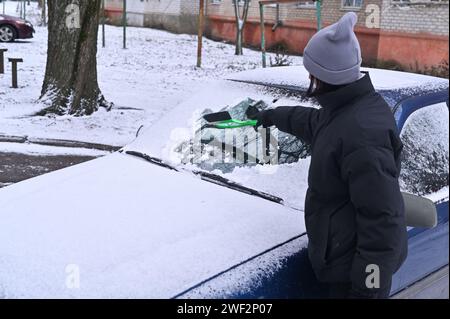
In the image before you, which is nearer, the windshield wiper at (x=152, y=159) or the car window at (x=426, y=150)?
the car window at (x=426, y=150)

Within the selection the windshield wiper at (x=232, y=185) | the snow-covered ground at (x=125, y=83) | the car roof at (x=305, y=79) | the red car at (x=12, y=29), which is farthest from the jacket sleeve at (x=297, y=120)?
the red car at (x=12, y=29)

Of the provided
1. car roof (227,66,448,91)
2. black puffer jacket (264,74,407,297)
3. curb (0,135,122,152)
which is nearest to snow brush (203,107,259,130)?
car roof (227,66,448,91)

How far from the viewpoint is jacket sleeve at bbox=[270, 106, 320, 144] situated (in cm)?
228

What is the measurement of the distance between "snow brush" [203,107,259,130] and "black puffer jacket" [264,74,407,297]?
85 cm

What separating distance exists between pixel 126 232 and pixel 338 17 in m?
14.7

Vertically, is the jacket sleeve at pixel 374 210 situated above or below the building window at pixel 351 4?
below

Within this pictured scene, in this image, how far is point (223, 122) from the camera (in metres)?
2.84

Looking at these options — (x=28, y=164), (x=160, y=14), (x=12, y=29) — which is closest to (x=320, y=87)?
(x=28, y=164)

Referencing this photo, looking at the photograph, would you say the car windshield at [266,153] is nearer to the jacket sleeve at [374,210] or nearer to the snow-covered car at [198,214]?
the snow-covered car at [198,214]

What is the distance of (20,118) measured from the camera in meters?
6.82

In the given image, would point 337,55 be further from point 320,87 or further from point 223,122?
point 223,122

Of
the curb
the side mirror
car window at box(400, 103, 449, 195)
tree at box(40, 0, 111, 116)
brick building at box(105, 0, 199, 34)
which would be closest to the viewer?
the side mirror

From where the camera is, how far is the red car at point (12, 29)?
617 inches

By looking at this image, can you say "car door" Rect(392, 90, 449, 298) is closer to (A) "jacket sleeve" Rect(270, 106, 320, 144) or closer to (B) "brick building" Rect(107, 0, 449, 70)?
(A) "jacket sleeve" Rect(270, 106, 320, 144)
